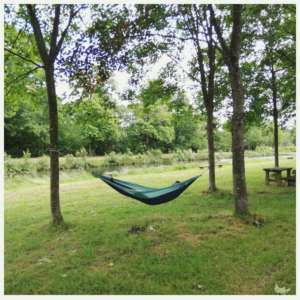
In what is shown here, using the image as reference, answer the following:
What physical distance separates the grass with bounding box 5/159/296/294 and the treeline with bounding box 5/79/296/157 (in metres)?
1.85

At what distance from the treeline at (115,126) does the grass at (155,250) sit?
6.08ft

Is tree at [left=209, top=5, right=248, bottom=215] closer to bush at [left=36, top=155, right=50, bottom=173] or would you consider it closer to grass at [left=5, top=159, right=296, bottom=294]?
grass at [left=5, top=159, right=296, bottom=294]

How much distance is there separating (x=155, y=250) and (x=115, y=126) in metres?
5.65

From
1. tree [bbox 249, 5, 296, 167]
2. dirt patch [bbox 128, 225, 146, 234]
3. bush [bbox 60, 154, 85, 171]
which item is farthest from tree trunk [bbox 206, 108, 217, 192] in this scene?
bush [bbox 60, 154, 85, 171]

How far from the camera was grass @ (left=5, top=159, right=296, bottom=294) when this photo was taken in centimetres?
249

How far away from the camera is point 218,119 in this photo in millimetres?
8484

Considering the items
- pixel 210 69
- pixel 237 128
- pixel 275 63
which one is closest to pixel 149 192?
pixel 237 128

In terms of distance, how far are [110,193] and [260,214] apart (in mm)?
3973

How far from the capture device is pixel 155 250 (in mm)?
3219

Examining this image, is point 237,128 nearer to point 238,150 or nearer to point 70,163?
point 238,150

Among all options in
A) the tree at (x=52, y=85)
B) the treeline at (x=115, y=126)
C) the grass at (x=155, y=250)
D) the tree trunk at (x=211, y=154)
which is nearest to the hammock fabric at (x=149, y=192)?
the grass at (x=155, y=250)

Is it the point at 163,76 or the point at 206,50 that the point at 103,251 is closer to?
the point at 163,76

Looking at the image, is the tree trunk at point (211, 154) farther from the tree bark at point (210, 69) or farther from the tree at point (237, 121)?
the tree at point (237, 121)

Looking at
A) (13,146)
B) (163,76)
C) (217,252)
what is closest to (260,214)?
(217,252)
